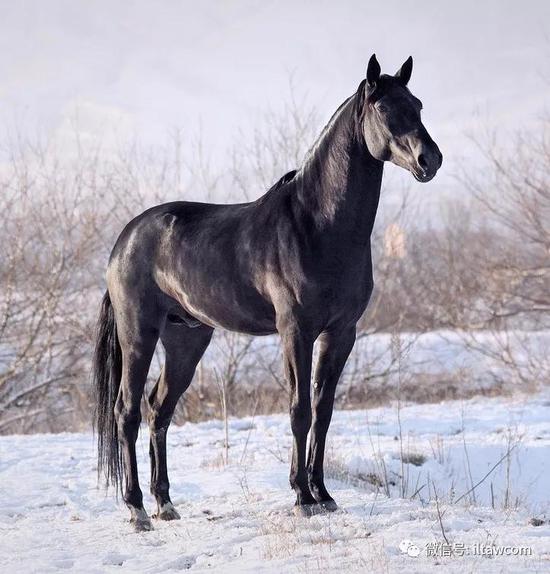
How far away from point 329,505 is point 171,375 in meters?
1.41

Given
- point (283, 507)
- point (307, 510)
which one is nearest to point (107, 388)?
point (283, 507)

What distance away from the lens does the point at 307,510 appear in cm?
357

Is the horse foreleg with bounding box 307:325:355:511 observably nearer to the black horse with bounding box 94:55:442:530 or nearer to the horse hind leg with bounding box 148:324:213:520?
the black horse with bounding box 94:55:442:530

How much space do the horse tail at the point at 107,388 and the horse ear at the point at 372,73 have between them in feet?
7.47

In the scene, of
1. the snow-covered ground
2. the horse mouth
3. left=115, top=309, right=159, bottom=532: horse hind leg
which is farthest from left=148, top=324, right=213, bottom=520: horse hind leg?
the horse mouth

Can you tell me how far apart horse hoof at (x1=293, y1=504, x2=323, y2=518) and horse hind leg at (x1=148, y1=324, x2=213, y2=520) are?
1.16 m

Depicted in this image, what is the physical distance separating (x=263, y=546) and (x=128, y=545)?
31.4 inches

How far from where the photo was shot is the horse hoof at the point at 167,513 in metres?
4.10

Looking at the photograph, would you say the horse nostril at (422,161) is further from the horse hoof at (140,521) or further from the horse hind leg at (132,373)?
the horse hoof at (140,521)

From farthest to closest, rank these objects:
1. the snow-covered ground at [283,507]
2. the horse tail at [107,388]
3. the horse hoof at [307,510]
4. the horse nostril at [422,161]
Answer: the horse tail at [107,388] < the horse hoof at [307,510] < the horse nostril at [422,161] < the snow-covered ground at [283,507]

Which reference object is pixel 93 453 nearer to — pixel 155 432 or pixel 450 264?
pixel 155 432

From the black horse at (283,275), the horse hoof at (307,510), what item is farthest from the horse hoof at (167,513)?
the horse hoof at (307,510)

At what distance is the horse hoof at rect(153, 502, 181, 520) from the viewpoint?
4.10 metres

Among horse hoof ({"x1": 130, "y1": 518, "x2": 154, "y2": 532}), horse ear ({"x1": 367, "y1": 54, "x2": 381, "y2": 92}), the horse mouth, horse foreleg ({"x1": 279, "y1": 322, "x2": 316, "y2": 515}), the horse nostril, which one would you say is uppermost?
horse ear ({"x1": 367, "y1": 54, "x2": 381, "y2": 92})
